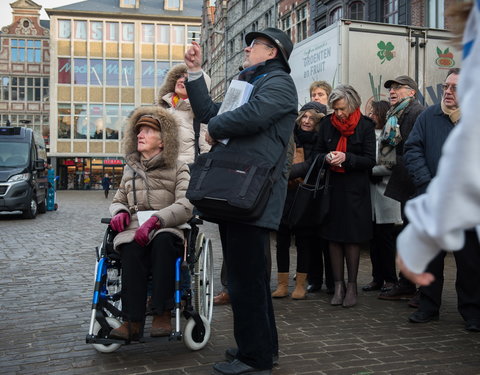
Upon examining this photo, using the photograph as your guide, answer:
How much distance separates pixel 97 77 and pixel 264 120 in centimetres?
5409

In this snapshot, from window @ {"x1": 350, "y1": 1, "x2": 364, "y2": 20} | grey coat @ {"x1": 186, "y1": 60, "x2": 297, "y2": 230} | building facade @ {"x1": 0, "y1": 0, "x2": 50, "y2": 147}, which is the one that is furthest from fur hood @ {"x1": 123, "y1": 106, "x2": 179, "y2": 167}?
building facade @ {"x1": 0, "y1": 0, "x2": 50, "y2": 147}

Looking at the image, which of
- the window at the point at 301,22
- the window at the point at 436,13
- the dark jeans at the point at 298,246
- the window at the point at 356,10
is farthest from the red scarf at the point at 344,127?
the window at the point at 301,22

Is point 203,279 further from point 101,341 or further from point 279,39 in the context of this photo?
point 279,39

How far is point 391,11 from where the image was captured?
21516 millimetres

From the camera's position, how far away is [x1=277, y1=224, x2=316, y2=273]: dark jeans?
5889 mm

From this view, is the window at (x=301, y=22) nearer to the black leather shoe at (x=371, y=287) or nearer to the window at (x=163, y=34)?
the black leather shoe at (x=371, y=287)

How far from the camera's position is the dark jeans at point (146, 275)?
393 centimetres

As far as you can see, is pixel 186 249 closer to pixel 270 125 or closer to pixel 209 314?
pixel 209 314

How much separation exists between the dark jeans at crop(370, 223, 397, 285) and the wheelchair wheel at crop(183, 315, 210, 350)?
2660 mm

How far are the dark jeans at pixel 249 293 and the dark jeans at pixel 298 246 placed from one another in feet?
7.82

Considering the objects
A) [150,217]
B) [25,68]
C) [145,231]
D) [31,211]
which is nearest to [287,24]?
[31,211]

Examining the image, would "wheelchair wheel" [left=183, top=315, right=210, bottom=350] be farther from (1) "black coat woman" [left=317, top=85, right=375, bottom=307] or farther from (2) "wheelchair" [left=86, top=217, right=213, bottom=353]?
(1) "black coat woman" [left=317, top=85, right=375, bottom=307]

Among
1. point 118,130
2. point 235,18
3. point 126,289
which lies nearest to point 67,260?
point 126,289

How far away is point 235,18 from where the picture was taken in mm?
43594
